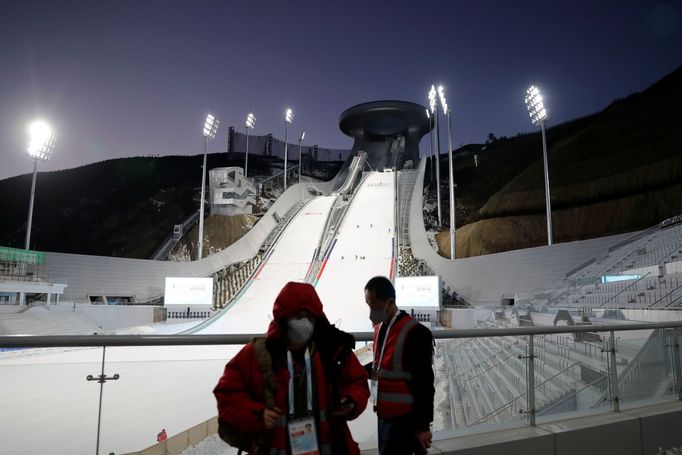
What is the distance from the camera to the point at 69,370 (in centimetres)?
236

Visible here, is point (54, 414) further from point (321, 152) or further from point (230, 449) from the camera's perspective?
point (321, 152)

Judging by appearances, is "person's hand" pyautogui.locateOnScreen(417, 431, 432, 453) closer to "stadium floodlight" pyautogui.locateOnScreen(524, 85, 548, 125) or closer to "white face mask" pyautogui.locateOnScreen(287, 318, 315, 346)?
"white face mask" pyautogui.locateOnScreen(287, 318, 315, 346)

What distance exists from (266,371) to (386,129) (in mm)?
57944

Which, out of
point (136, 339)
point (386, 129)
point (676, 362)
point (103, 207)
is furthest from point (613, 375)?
point (386, 129)

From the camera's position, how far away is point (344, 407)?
5.64ft

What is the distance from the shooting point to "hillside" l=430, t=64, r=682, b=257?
24812 mm

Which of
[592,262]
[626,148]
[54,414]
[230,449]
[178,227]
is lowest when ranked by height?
[230,449]

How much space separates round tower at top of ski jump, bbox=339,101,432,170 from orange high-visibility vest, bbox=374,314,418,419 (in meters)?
50.7

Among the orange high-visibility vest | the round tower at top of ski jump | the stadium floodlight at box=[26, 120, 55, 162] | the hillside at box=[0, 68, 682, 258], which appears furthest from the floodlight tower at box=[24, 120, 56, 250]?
the round tower at top of ski jump

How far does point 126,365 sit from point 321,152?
72.6 metres

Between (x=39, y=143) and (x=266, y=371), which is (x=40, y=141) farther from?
(x=266, y=371)

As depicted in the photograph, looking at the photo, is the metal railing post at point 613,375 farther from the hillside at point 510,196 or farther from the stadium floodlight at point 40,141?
the hillside at point 510,196

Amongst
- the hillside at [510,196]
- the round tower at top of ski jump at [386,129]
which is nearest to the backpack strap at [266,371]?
the hillside at [510,196]

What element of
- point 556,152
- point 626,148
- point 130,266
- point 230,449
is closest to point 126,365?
point 230,449
